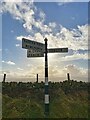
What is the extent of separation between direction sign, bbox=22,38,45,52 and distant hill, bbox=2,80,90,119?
3.23 meters

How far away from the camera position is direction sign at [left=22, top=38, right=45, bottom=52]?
1241 centimetres

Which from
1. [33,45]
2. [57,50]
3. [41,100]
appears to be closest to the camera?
[33,45]

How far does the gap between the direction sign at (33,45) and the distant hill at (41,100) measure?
323 centimetres

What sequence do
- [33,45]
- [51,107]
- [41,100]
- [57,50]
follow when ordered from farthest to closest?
[41,100] → [51,107] → [57,50] → [33,45]

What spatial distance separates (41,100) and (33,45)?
442 cm

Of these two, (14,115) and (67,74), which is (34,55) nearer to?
(14,115)

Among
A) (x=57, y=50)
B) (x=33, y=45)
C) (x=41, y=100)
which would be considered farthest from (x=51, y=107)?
(x=33, y=45)

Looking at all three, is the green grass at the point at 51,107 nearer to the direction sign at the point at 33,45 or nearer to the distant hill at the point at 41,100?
the distant hill at the point at 41,100

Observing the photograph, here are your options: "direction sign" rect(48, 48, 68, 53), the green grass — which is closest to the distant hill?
the green grass

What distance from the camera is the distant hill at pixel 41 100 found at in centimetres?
1509

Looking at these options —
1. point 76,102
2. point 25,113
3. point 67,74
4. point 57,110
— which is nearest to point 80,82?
point 67,74

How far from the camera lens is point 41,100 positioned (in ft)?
53.8

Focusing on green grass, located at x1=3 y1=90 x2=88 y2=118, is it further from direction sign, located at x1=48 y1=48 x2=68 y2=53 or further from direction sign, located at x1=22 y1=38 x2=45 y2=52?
direction sign, located at x1=22 y1=38 x2=45 y2=52

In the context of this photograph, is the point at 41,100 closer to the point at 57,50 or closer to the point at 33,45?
the point at 57,50
